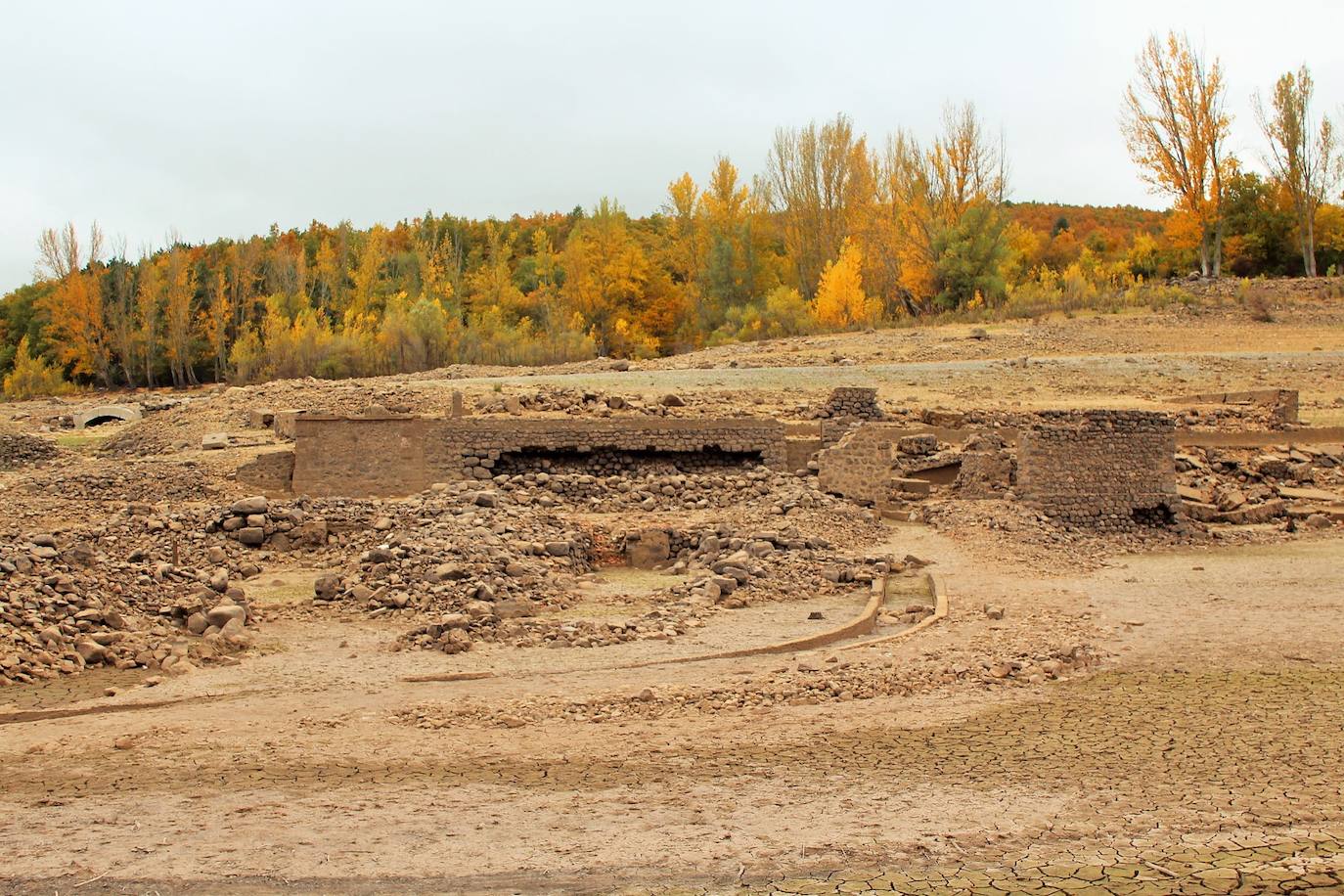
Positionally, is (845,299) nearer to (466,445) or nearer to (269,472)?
(466,445)

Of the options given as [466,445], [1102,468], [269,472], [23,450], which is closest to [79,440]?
[23,450]

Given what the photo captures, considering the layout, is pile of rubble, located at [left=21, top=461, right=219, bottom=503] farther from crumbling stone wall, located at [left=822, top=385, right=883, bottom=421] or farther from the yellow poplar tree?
the yellow poplar tree

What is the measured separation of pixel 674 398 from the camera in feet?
78.1

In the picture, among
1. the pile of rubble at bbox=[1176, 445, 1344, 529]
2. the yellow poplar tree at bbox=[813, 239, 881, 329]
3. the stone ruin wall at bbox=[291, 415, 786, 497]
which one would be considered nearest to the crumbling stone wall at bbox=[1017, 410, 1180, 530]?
the pile of rubble at bbox=[1176, 445, 1344, 529]

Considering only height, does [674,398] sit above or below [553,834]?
above

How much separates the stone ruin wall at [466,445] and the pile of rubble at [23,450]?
691 centimetres

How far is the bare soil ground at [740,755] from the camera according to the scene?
19.5 ft

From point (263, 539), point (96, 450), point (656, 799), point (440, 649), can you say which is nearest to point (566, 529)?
point (263, 539)

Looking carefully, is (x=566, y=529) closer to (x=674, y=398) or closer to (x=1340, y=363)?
(x=674, y=398)

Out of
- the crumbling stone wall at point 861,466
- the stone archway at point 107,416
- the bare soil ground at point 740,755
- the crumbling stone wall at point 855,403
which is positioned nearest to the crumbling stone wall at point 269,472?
the bare soil ground at point 740,755

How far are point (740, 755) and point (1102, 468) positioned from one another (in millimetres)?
10411

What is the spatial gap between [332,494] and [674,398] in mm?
6485

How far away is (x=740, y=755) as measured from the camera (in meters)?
7.70

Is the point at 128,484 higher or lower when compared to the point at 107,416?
lower
